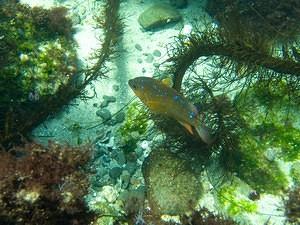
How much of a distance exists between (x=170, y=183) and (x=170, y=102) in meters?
1.46

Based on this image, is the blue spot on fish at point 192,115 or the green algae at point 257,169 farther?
the green algae at point 257,169

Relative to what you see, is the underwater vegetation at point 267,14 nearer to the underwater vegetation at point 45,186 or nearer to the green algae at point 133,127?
the green algae at point 133,127

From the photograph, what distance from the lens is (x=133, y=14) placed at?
8125 millimetres

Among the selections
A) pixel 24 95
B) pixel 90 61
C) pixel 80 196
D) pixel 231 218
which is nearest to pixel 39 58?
pixel 24 95

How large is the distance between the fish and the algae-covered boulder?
3.70 feet

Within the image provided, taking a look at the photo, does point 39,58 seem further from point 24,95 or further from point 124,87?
point 124,87

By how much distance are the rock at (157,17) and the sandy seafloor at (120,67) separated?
0.41 ft

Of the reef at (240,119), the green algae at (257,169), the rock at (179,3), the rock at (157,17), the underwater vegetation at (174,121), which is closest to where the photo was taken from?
the underwater vegetation at (174,121)

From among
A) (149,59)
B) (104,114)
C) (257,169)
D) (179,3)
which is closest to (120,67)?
(149,59)

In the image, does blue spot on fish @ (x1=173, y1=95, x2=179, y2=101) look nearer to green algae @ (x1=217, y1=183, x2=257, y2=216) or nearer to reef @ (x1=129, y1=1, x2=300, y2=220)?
reef @ (x1=129, y1=1, x2=300, y2=220)

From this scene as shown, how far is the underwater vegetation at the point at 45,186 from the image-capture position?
13.0ft

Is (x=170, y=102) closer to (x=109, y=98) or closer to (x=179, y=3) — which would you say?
(x=109, y=98)

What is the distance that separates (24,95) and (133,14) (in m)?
3.18

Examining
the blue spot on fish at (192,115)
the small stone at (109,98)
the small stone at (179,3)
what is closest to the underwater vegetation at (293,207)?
the blue spot on fish at (192,115)
